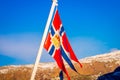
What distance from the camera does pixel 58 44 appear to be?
12.8m

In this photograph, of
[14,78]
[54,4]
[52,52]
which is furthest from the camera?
[14,78]

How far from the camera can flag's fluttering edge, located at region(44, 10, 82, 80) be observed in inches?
485

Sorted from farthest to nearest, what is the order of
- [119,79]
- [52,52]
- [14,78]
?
[14,78], [119,79], [52,52]

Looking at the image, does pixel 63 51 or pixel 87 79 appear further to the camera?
pixel 87 79

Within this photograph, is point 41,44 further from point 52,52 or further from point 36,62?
point 52,52

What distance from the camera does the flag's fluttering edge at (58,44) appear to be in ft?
40.4

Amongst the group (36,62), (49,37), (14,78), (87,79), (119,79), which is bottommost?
(36,62)

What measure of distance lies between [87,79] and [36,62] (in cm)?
16287

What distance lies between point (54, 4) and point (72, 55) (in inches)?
116

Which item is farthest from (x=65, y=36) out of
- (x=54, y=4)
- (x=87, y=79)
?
(x=87, y=79)

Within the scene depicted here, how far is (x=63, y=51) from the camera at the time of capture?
1302 cm

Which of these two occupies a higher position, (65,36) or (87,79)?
(87,79)

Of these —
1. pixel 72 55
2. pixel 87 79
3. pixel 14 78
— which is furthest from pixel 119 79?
pixel 14 78

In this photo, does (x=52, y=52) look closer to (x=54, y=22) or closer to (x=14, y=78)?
(x=54, y=22)
